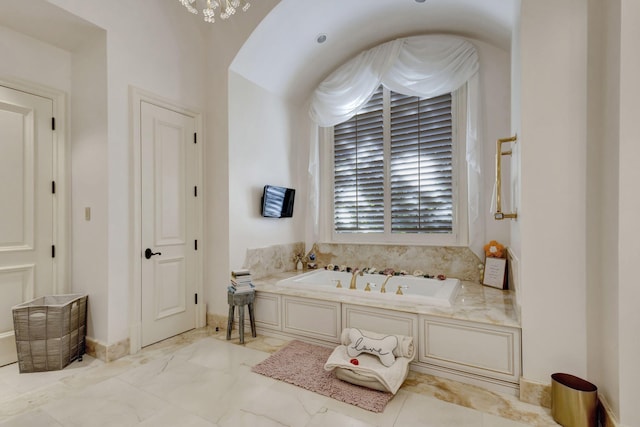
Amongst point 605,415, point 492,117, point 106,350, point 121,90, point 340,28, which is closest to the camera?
point 605,415

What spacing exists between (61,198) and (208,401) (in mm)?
2232

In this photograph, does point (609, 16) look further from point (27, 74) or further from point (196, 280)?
point (27, 74)

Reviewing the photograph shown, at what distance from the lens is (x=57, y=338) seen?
2.32 meters

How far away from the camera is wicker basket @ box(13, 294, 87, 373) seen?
2262 millimetres

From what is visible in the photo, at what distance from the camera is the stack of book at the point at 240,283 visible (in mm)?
2807

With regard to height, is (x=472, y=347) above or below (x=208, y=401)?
above

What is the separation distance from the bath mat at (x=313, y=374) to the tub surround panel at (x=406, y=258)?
136cm

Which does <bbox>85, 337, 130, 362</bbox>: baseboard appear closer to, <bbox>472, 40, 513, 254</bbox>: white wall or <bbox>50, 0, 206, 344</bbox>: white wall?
<bbox>50, 0, 206, 344</bbox>: white wall

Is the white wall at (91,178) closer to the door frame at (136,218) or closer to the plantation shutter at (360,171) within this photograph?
the door frame at (136,218)

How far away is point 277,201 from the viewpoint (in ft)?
11.8

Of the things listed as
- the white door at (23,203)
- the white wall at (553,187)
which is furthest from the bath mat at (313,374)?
the white door at (23,203)

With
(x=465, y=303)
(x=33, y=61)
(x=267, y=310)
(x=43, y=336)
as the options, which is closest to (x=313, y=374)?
(x=267, y=310)

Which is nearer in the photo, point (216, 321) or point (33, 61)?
point (33, 61)

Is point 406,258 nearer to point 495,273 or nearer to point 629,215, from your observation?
point 495,273
